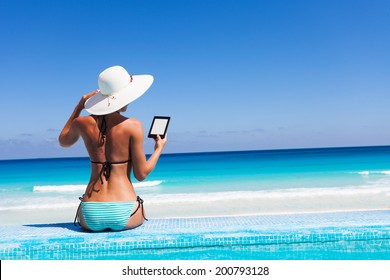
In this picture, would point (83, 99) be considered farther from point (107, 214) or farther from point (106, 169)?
point (107, 214)

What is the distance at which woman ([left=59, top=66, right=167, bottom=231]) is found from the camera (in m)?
3.26

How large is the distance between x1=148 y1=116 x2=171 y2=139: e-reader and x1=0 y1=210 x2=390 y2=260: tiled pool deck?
A: 0.81 metres

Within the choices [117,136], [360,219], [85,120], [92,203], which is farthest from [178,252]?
[360,219]

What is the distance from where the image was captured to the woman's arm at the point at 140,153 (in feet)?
10.6

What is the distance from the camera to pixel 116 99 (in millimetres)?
3275

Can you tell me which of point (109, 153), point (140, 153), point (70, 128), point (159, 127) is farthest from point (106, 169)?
point (159, 127)

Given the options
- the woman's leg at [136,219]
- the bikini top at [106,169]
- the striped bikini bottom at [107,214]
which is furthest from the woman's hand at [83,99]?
the woman's leg at [136,219]

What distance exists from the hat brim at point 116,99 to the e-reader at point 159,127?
0.26 m

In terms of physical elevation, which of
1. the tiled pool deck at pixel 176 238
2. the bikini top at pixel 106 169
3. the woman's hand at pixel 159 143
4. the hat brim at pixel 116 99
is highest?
the hat brim at pixel 116 99

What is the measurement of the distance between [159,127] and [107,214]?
834 mm

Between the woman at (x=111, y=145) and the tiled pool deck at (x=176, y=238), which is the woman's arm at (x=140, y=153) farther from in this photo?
the tiled pool deck at (x=176, y=238)

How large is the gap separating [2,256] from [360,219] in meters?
3.01

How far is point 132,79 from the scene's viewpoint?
136 inches
